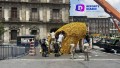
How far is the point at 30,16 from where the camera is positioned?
70562 millimetres

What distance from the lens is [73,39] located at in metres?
28.3

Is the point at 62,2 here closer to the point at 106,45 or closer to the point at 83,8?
the point at 83,8

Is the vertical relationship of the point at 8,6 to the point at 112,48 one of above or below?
above

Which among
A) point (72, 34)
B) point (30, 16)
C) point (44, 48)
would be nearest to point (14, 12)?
point (30, 16)

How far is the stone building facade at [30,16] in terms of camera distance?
6981cm

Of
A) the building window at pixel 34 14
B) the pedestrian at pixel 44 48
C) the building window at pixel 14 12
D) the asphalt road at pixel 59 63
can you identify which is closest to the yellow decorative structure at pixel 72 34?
the pedestrian at pixel 44 48

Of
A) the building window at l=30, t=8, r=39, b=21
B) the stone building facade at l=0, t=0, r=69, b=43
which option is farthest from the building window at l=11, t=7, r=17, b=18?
the building window at l=30, t=8, r=39, b=21

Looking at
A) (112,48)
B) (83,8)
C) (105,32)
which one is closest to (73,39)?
(112,48)

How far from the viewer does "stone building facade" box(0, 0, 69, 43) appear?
69.8 m

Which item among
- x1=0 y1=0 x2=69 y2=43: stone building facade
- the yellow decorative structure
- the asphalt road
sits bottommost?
the asphalt road

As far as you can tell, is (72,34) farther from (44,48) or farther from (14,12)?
(14,12)

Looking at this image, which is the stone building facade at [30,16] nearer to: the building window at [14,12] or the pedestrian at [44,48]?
the building window at [14,12]

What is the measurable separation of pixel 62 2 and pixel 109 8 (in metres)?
28.9

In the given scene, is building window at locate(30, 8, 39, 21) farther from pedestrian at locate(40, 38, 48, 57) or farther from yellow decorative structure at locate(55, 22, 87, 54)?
pedestrian at locate(40, 38, 48, 57)
